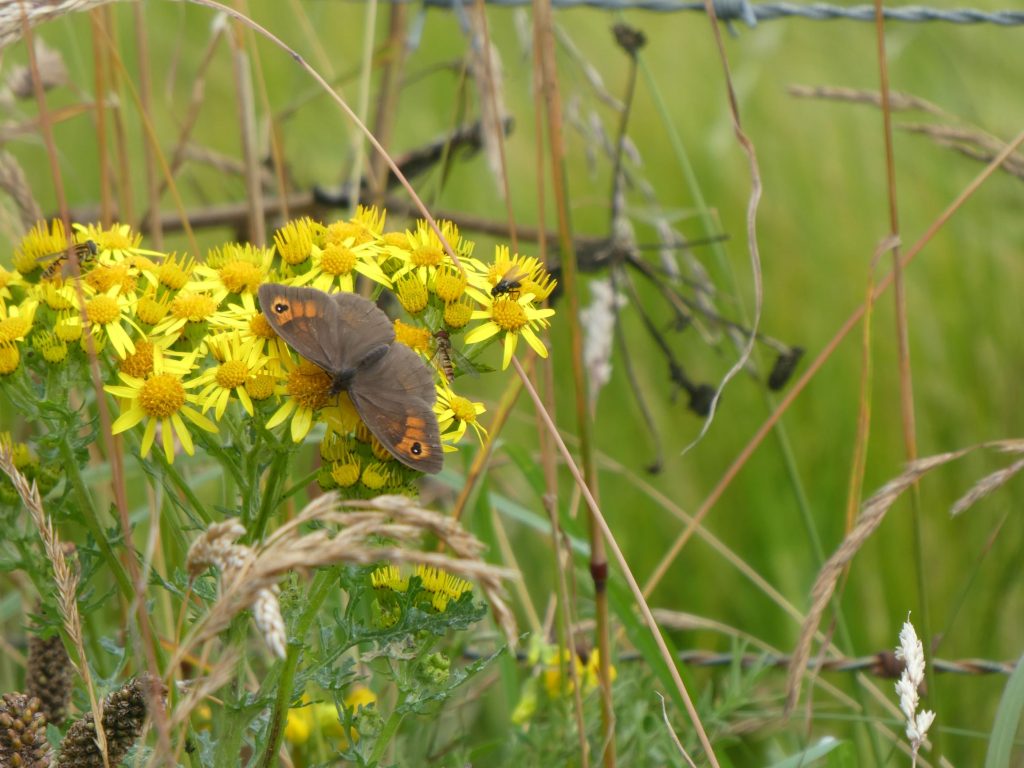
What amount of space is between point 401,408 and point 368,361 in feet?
0.19

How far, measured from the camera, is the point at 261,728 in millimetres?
1266

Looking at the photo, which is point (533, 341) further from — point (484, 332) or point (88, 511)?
point (88, 511)

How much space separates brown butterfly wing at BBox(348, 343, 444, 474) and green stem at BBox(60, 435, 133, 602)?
12.7 inches

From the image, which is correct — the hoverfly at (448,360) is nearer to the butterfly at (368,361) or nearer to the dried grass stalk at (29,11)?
the butterfly at (368,361)

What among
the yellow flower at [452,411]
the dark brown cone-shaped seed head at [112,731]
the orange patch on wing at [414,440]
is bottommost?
the dark brown cone-shaped seed head at [112,731]

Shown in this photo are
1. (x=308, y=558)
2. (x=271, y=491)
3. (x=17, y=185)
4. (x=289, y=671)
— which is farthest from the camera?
(x=17, y=185)

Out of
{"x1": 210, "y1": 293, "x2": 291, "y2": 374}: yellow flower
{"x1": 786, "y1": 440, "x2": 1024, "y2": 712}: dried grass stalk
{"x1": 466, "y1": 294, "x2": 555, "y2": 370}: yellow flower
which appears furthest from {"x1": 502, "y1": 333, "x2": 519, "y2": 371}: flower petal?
{"x1": 786, "y1": 440, "x2": 1024, "y2": 712}: dried grass stalk

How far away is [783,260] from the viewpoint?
318 cm

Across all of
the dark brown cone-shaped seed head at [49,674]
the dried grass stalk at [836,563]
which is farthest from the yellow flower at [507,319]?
the dark brown cone-shaped seed head at [49,674]

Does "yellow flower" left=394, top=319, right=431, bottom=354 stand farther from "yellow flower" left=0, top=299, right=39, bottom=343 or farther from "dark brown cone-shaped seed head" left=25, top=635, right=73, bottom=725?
"dark brown cone-shaped seed head" left=25, top=635, right=73, bottom=725

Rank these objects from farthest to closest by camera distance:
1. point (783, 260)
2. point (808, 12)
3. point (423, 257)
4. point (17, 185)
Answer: point (783, 260) < point (808, 12) < point (17, 185) < point (423, 257)

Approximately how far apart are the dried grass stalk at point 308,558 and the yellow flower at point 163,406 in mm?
281

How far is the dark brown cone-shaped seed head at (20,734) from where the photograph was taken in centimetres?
109

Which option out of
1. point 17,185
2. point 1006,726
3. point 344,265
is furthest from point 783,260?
point 344,265
